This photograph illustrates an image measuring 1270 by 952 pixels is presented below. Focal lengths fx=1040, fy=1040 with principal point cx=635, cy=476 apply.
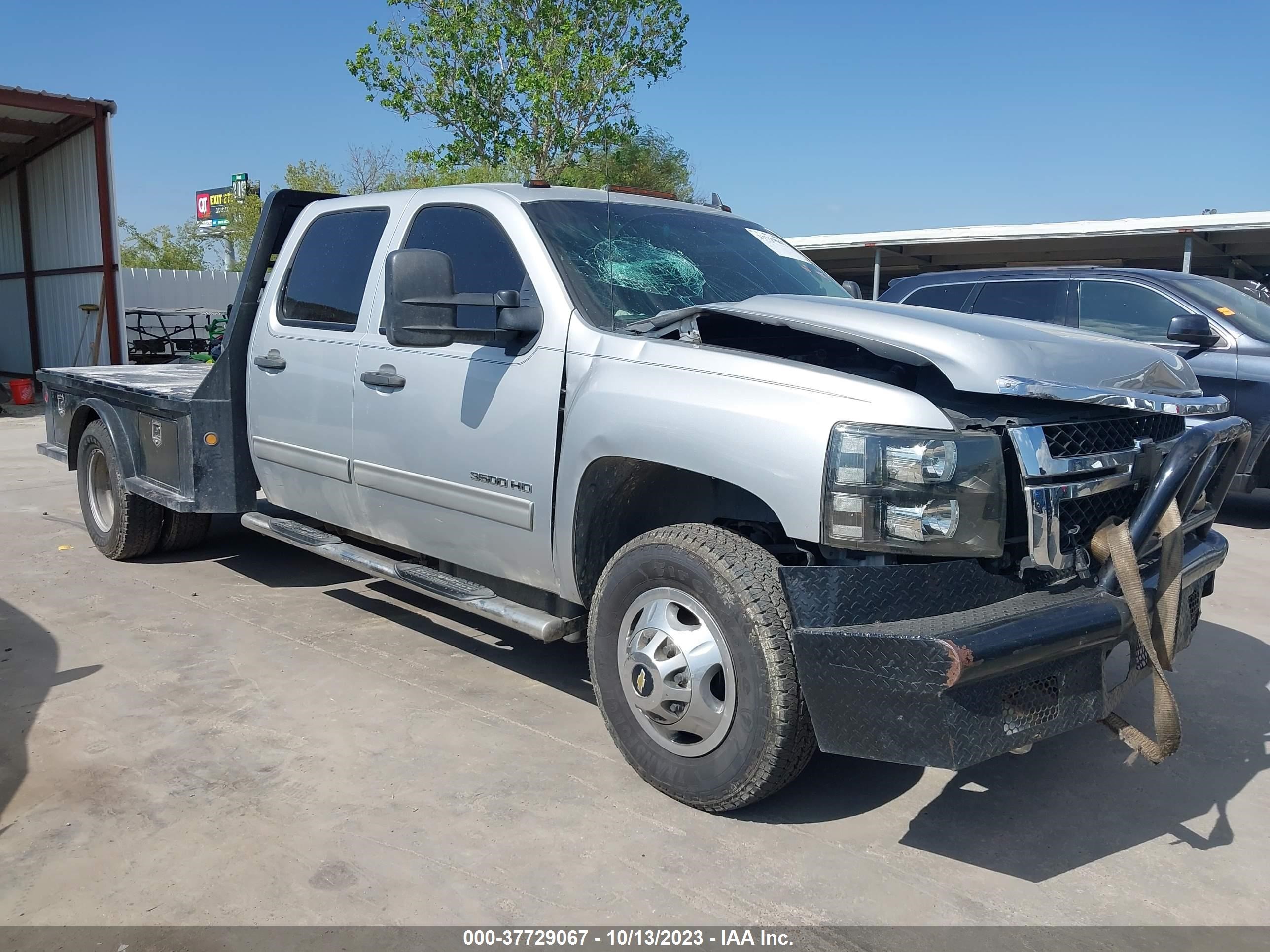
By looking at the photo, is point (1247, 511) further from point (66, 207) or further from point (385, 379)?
point (66, 207)

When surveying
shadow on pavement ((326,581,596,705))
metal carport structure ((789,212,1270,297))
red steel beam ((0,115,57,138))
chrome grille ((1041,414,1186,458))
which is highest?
red steel beam ((0,115,57,138))

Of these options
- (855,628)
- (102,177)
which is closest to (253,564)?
(855,628)

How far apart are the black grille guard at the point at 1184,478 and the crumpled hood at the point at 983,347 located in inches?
8.1

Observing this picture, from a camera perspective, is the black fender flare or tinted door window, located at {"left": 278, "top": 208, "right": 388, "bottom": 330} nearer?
tinted door window, located at {"left": 278, "top": 208, "right": 388, "bottom": 330}

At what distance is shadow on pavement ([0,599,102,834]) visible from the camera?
3506mm

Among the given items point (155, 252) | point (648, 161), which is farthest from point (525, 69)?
point (155, 252)

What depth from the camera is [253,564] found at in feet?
20.5

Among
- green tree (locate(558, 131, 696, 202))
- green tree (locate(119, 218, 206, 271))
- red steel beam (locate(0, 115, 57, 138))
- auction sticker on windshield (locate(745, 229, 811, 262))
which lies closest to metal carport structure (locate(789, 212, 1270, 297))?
green tree (locate(558, 131, 696, 202))

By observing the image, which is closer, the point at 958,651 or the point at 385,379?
the point at 958,651

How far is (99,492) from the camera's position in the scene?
255 inches

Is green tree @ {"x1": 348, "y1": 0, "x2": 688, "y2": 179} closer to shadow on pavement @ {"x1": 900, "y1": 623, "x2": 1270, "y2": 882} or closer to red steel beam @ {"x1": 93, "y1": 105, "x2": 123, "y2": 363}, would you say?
red steel beam @ {"x1": 93, "y1": 105, "x2": 123, "y2": 363}

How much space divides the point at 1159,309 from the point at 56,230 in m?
19.3

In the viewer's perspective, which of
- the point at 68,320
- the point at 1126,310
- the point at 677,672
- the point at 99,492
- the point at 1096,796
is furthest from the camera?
the point at 68,320

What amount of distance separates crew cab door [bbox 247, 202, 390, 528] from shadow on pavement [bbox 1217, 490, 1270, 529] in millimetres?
6436
